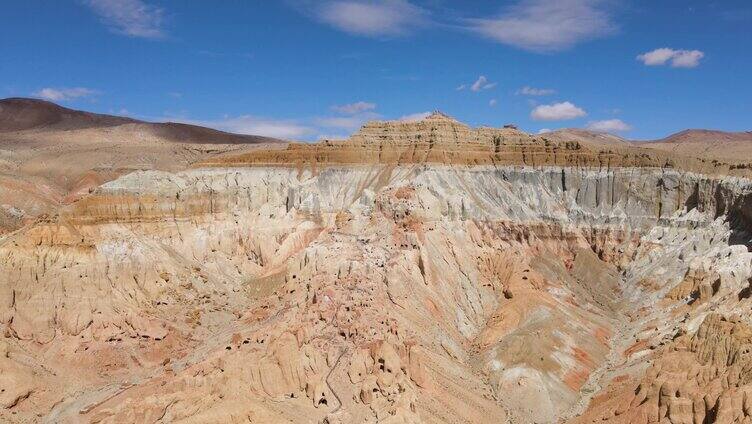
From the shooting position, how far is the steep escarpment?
3812cm

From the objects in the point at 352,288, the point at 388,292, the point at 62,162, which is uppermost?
the point at 62,162

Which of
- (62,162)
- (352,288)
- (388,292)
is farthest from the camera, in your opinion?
(62,162)

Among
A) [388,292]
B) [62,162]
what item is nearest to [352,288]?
[388,292]

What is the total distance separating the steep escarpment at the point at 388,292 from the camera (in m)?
38.1

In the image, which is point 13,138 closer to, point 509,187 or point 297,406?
point 509,187

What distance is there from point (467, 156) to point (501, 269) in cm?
1889

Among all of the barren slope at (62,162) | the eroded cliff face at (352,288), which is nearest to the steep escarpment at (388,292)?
the eroded cliff face at (352,288)

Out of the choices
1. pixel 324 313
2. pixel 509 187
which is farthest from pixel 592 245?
pixel 324 313

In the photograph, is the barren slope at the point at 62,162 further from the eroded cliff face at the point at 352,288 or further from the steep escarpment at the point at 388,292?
the steep escarpment at the point at 388,292

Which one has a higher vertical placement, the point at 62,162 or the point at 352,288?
the point at 62,162

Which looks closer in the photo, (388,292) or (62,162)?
(388,292)

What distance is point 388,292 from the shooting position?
46156 millimetres

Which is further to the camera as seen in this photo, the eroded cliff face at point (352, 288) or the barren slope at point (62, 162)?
the barren slope at point (62, 162)

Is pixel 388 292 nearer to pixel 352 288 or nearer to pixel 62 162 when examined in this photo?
pixel 352 288
